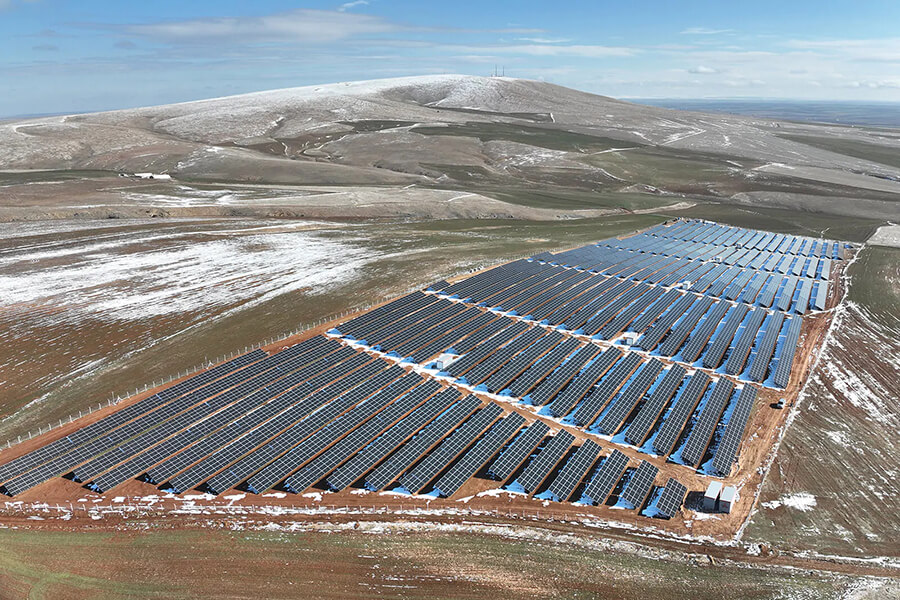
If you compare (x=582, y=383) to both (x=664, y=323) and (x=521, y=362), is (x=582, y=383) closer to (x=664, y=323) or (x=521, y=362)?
(x=521, y=362)

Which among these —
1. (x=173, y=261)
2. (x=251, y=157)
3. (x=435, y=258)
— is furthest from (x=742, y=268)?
(x=251, y=157)

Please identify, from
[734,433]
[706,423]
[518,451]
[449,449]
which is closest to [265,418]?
[449,449]


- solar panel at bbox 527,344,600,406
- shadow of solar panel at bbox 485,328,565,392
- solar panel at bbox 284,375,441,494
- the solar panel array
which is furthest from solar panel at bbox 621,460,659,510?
solar panel at bbox 284,375,441,494

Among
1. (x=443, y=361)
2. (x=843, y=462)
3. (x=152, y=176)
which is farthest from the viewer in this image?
(x=152, y=176)

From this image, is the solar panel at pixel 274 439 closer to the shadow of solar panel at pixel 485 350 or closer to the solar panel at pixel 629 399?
the shadow of solar panel at pixel 485 350

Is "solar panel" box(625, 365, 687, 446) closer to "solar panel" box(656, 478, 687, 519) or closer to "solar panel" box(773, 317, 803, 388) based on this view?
"solar panel" box(656, 478, 687, 519)

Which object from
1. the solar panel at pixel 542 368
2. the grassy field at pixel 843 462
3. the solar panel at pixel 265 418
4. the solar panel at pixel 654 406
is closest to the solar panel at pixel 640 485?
the solar panel at pixel 654 406
